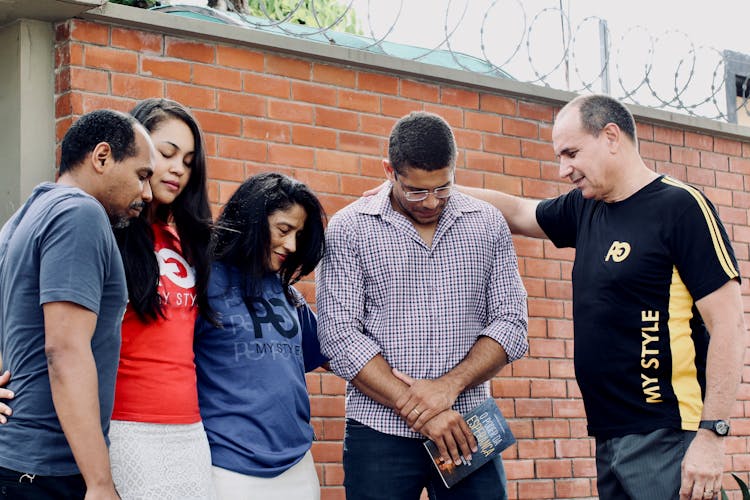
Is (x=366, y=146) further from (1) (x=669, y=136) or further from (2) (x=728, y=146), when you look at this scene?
(2) (x=728, y=146)

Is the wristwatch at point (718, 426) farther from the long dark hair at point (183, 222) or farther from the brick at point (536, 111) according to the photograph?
the brick at point (536, 111)

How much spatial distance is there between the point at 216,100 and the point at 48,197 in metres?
1.86

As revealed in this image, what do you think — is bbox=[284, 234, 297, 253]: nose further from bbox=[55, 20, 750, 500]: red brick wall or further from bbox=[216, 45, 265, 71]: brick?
bbox=[216, 45, 265, 71]: brick

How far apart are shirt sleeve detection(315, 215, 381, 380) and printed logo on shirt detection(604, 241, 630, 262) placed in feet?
2.86

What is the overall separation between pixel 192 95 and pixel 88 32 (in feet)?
1.62

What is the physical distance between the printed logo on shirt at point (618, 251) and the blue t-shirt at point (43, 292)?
1.76 m

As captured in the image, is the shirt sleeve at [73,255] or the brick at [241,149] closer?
the shirt sleeve at [73,255]

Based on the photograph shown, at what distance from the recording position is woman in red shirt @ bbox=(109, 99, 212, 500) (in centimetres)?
295

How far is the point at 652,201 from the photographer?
11.9ft

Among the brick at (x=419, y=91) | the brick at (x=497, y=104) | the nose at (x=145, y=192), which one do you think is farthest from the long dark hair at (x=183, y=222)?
the brick at (x=497, y=104)

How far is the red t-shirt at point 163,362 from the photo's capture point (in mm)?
2975

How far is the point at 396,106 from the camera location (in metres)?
5.00

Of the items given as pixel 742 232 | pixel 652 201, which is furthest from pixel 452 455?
pixel 742 232

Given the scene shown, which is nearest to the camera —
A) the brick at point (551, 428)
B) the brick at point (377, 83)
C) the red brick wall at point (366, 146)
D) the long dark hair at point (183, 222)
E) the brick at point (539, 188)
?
the long dark hair at point (183, 222)
